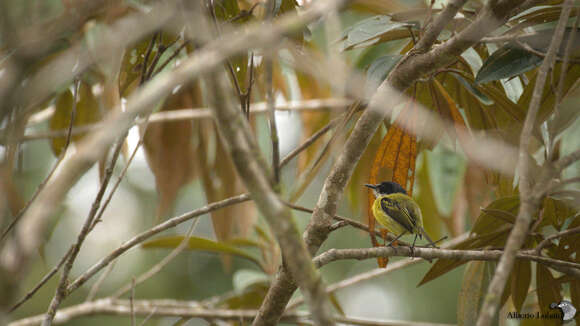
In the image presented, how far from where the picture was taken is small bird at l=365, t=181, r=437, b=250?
272 cm

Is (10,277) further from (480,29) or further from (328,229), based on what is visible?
(480,29)

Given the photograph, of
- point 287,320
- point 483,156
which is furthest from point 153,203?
point 483,156

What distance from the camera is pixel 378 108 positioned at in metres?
1.66

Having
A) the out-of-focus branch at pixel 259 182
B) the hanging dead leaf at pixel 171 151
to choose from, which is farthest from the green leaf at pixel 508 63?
the hanging dead leaf at pixel 171 151

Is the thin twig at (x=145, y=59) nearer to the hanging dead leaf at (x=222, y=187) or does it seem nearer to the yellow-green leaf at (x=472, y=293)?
the hanging dead leaf at (x=222, y=187)

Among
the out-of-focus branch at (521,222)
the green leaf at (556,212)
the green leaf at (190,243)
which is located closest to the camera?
the out-of-focus branch at (521,222)

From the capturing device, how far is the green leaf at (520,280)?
2.34 metres

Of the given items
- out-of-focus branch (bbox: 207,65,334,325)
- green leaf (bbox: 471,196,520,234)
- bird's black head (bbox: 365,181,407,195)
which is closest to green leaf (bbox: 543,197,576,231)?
green leaf (bbox: 471,196,520,234)

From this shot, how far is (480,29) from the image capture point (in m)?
1.57

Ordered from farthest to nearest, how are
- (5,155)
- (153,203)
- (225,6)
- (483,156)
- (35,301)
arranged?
(153,203) → (35,301) → (225,6) → (483,156) → (5,155)

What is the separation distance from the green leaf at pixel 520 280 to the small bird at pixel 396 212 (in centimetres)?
46

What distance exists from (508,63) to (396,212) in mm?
947

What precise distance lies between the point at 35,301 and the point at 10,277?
29.3 feet

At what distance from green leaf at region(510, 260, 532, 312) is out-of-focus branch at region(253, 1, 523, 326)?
0.99 metres
